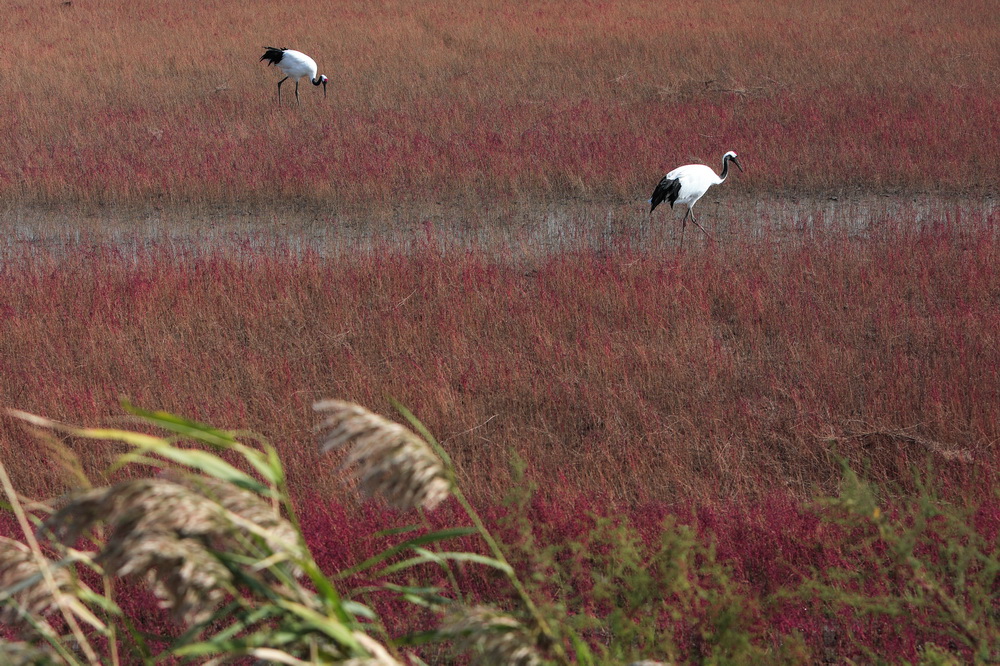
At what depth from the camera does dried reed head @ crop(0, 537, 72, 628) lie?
1394 millimetres

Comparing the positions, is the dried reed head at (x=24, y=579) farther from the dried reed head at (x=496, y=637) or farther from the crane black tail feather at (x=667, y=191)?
the crane black tail feather at (x=667, y=191)

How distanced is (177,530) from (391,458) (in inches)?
13.2

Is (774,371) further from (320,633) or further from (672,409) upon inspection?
(320,633)

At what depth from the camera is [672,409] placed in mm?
4852

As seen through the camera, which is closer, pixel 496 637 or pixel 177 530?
pixel 177 530

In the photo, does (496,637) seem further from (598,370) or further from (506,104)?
(506,104)

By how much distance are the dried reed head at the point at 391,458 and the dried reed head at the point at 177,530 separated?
0.16 meters

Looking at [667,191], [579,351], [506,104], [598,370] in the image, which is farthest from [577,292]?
[506,104]

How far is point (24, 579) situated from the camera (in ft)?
4.57

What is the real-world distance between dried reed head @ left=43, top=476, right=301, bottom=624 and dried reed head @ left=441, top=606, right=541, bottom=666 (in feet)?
1.00

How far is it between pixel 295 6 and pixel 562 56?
8942 mm

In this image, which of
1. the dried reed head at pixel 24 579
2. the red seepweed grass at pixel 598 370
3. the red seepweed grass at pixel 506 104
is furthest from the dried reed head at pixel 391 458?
the red seepweed grass at pixel 506 104

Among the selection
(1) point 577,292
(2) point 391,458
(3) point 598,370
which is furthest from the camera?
(1) point 577,292

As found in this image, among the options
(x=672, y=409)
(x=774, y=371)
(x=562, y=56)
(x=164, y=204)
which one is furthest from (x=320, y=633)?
(x=562, y=56)
